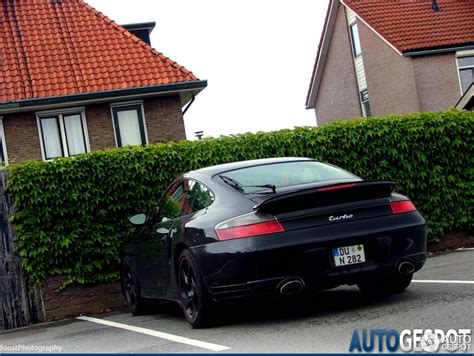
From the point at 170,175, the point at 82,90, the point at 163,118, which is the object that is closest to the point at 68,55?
the point at 82,90

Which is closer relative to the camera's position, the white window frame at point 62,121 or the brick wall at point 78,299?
the brick wall at point 78,299

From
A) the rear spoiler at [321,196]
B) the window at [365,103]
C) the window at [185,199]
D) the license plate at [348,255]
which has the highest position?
the window at [365,103]

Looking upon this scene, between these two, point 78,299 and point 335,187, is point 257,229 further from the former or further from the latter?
point 78,299

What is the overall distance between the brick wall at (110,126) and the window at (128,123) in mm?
142

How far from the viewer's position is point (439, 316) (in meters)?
7.06

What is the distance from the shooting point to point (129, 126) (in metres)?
24.0

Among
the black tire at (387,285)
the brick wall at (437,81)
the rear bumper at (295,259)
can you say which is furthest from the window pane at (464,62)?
the rear bumper at (295,259)

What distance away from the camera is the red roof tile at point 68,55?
23062 millimetres

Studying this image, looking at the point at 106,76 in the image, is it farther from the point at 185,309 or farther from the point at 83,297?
the point at 185,309

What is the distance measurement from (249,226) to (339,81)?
105 ft

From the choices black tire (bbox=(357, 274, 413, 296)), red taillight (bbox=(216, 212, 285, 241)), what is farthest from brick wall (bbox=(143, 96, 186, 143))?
red taillight (bbox=(216, 212, 285, 241))

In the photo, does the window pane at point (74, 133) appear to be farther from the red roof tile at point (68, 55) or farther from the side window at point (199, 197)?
the side window at point (199, 197)

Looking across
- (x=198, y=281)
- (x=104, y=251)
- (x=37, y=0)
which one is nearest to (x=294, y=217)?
(x=198, y=281)

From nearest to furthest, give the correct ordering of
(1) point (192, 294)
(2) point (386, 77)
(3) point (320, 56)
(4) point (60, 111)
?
(1) point (192, 294), (4) point (60, 111), (2) point (386, 77), (3) point (320, 56)
